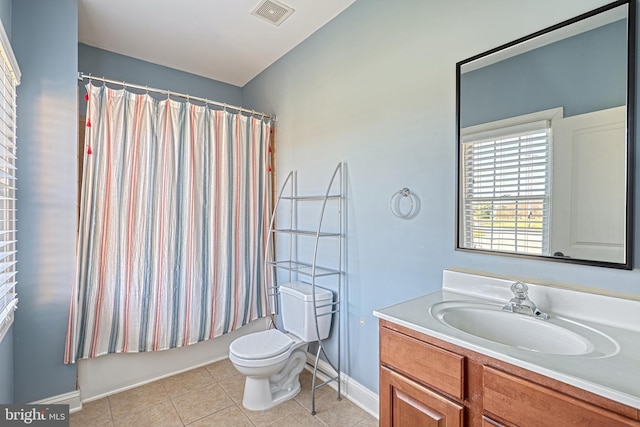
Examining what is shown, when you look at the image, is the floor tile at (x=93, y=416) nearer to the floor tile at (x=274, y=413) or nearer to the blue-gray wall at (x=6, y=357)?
the blue-gray wall at (x=6, y=357)

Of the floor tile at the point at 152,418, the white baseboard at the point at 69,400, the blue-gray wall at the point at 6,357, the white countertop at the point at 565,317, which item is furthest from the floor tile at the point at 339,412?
the blue-gray wall at the point at 6,357

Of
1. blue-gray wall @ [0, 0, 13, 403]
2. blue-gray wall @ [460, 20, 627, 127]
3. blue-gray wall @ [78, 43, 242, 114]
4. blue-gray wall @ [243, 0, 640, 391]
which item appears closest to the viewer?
blue-gray wall @ [460, 20, 627, 127]

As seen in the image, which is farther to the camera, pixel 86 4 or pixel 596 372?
pixel 86 4

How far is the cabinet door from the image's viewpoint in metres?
1.03

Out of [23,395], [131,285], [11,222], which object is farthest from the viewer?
[131,285]

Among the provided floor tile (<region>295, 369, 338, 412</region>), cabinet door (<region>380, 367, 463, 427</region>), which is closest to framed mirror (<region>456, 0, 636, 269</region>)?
cabinet door (<region>380, 367, 463, 427</region>)

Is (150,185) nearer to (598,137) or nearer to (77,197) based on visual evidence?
(77,197)

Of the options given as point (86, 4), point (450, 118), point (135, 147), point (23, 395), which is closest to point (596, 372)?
point (450, 118)

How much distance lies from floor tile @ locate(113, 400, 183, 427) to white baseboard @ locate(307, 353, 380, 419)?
1.01m

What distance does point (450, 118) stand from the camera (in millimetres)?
1566

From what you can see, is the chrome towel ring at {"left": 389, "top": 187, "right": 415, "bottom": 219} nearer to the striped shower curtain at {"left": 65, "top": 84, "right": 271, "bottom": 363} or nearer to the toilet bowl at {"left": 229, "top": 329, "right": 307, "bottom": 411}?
the toilet bowl at {"left": 229, "top": 329, "right": 307, "bottom": 411}

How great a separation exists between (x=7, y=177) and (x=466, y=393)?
2.15 metres

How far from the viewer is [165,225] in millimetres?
2328

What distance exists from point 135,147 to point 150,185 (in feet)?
0.93
